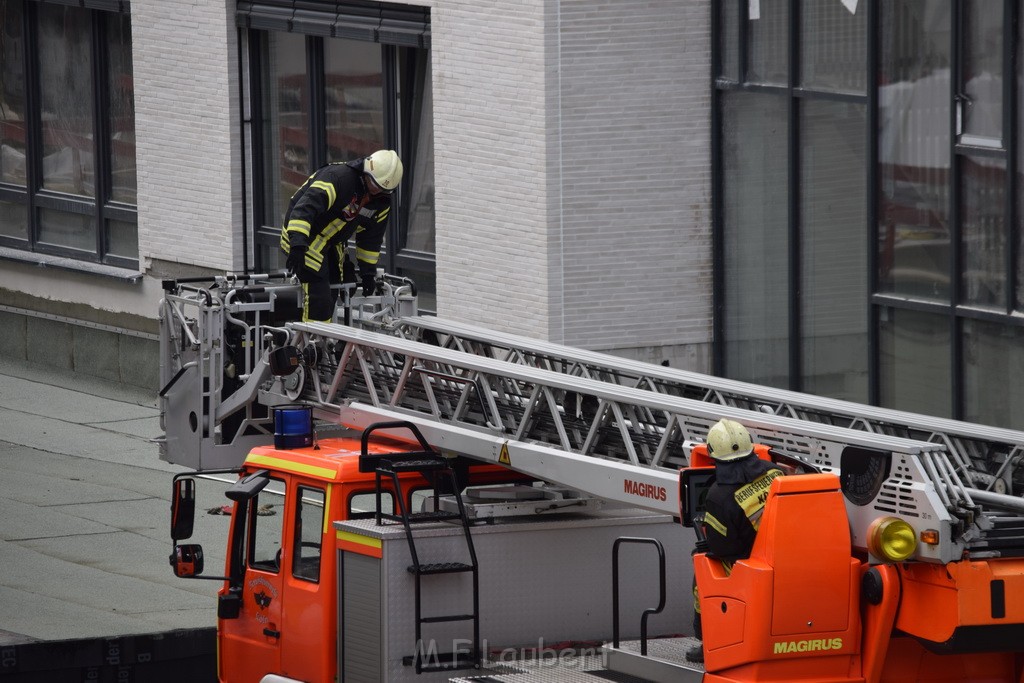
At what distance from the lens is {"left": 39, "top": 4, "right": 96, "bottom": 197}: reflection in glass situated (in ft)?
75.7

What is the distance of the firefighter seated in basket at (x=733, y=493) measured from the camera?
6.89 m

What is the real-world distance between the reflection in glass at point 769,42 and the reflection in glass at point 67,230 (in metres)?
10.3

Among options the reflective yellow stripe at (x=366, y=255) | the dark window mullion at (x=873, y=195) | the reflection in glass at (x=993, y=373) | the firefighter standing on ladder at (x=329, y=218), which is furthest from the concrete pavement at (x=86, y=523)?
the reflection in glass at (x=993, y=373)

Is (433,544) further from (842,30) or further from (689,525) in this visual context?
(842,30)

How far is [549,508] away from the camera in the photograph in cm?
851

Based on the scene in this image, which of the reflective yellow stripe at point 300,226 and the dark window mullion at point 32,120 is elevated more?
the dark window mullion at point 32,120

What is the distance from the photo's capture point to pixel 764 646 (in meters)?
6.70

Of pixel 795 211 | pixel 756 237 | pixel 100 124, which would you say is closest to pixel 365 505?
pixel 795 211

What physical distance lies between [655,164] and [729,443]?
974cm

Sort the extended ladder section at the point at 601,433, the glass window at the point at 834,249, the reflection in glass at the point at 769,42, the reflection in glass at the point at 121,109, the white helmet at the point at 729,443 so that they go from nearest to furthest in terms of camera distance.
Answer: the extended ladder section at the point at 601,433
the white helmet at the point at 729,443
the glass window at the point at 834,249
the reflection in glass at the point at 769,42
the reflection in glass at the point at 121,109

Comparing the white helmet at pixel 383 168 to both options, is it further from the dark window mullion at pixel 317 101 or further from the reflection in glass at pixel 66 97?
the reflection in glass at pixel 66 97

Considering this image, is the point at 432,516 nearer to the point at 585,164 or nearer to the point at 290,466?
the point at 290,466

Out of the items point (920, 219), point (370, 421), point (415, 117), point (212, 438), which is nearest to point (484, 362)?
point (370, 421)

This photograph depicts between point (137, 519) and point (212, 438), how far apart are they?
5.38m
